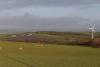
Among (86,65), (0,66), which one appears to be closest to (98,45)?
(86,65)

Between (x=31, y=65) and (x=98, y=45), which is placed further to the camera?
(x=98, y=45)

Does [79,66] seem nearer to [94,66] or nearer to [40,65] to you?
[94,66]

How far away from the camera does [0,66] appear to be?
22141mm

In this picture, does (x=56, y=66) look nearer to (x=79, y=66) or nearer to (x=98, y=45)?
(x=79, y=66)

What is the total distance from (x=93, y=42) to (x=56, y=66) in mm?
26607

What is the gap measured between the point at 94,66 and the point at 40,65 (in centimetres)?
412

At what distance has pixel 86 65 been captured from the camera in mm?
22859

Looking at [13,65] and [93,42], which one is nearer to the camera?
[13,65]

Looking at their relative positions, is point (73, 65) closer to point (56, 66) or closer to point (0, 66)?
point (56, 66)

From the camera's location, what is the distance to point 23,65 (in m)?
22.8

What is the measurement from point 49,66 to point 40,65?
0.87m

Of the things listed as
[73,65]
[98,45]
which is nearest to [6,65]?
[73,65]

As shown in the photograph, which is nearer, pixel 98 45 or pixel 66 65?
pixel 66 65

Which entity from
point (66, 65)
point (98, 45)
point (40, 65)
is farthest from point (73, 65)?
point (98, 45)
